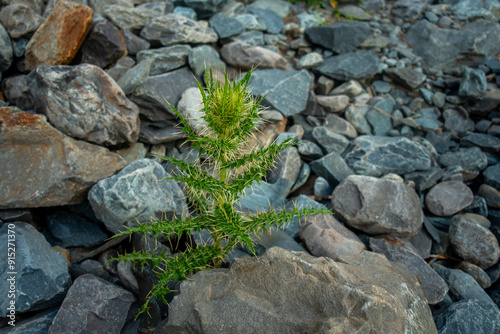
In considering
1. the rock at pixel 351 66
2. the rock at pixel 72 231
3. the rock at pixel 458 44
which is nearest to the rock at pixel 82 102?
the rock at pixel 72 231

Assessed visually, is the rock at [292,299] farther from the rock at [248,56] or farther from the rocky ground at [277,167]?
the rock at [248,56]

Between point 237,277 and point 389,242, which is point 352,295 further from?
point 389,242

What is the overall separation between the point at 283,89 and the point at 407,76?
8.46ft

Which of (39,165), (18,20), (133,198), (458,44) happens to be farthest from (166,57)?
(458,44)

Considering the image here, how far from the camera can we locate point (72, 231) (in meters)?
4.32

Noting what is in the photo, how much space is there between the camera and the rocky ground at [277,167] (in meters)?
3.06

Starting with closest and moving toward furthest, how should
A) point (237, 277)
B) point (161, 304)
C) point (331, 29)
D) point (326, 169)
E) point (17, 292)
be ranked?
point (237, 277) < point (17, 292) < point (161, 304) < point (326, 169) < point (331, 29)

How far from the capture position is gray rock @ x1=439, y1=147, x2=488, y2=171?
5.70 metres

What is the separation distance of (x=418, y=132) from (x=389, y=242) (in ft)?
9.59

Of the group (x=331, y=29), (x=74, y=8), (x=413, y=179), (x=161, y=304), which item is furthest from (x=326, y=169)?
(x=74, y=8)

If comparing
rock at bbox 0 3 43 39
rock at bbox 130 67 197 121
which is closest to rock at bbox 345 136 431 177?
rock at bbox 130 67 197 121

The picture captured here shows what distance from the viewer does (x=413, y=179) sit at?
5.27 meters

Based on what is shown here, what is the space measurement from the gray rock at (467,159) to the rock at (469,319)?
9.06 feet

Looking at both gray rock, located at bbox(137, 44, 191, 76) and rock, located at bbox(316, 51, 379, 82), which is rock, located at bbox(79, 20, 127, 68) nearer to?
gray rock, located at bbox(137, 44, 191, 76)
